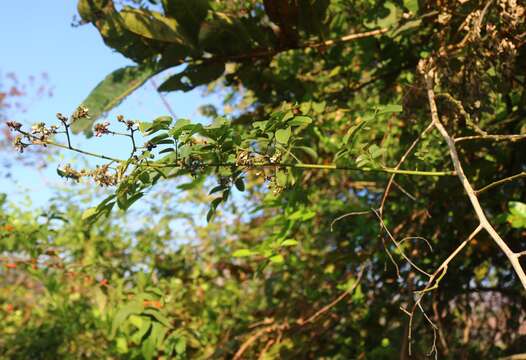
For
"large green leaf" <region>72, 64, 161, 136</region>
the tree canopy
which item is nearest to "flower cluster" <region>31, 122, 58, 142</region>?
the tree canopy

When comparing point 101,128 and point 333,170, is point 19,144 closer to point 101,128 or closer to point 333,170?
point 101,128

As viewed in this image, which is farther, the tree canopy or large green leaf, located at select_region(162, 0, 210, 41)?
large green leaf, located at select_region(162, 0, 210, 41)

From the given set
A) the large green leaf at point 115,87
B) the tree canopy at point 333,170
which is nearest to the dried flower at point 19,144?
the tree canopy at point 333,170

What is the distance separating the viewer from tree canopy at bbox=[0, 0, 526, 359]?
4.11ft

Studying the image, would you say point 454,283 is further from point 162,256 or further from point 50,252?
point 162,256

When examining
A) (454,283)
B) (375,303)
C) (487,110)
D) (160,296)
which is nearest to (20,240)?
(160,296)

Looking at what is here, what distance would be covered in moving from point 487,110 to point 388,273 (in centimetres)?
102

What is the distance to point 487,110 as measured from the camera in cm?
178

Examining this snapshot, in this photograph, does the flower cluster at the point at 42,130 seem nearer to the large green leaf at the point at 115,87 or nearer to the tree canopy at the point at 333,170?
the tree canopy at the point at 333,170

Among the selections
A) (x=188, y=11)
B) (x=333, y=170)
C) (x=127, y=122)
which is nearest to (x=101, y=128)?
(x=127, y=122)

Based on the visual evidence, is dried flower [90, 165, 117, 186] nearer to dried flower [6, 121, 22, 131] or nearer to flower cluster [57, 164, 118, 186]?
flower cluster [57, 164, 118, 186]

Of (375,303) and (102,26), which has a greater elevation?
(102,26)

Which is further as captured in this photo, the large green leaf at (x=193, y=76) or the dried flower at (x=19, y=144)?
the large green leaf at (x=193, y=76)

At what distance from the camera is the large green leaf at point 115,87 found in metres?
1.78
